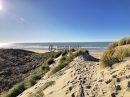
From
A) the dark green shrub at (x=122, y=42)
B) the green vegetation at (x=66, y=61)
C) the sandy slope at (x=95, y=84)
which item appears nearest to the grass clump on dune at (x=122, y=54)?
the sandy slope at (x=95, y=84)

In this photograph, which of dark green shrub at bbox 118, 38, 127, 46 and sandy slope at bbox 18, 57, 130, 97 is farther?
dark green shrub at bbox 118, 38, 127, 46

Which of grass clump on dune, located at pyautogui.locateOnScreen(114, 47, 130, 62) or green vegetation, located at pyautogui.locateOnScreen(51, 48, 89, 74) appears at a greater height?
grass clump on dune, located at pyautogui.locateOnScreen(114, 47, 130, 62)

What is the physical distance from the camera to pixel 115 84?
8.42m

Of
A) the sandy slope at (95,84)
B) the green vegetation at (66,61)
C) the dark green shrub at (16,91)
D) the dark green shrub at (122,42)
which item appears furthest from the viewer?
the green vegetation at (66,61)

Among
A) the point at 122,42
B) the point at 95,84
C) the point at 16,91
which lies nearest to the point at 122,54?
the point at 95,84

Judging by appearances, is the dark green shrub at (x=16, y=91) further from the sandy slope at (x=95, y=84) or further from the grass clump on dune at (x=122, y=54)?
the grass clump on dune at (x=122, y=54)

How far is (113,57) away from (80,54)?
6.81 m

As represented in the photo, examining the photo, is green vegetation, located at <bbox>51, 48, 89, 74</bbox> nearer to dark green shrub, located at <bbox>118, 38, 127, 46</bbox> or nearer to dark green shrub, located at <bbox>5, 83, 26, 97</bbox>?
dark green shrub, located at <bbox>5, 83, 26, 97</bbox>

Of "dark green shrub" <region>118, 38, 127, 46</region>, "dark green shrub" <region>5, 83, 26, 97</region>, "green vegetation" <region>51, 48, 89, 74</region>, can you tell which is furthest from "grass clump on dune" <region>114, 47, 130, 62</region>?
"dark green shrub" <region>5, 83, 26, 97</region>

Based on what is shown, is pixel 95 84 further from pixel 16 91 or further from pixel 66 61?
pixel 66 61

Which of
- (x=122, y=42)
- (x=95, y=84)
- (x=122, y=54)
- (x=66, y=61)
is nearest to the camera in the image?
(x=95, y=84)

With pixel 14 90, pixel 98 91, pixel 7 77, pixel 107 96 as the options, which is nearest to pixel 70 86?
pixel 98 91

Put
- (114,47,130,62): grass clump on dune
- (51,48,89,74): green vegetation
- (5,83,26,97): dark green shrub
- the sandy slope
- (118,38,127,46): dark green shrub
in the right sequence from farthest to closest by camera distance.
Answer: (51,48,89,74): green vegetation → (118,38,127,46): dark green shrub → (5,83,26,97): dark green shrub → (114,47,130,62): grass clump on dune → the sandy slope

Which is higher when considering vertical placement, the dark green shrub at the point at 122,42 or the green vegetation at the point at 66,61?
the dark green shrub at the point at 122,42
